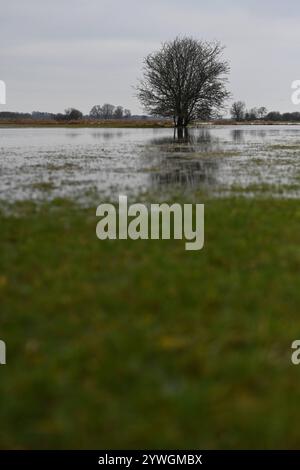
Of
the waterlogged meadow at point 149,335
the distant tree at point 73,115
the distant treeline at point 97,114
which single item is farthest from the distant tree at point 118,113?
the waterlogged meadow at point 149,335

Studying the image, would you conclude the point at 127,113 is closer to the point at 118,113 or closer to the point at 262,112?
the point at 118,113

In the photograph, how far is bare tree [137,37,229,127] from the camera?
2559 inches

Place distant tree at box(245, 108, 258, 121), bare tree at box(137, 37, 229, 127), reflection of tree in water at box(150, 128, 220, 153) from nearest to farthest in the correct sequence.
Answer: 1. reflection of tree in water at box(150, 128, 220, 153)
2. bare tree at box(137, 37, 229, 127)
3. distant tree at box(245, 108, 258, 121)

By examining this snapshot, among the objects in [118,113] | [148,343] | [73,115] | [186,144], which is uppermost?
[118,113]

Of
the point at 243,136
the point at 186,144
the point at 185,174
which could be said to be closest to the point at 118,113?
the point at 243,136

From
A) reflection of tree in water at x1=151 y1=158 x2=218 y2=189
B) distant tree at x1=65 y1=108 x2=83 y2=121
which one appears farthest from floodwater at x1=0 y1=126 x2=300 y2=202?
distant tree at x1=65 y1=108 x2=83 y2=121

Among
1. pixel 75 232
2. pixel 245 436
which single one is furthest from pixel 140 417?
pixel 75 232

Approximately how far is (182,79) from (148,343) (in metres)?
65.6

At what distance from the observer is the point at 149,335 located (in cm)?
480

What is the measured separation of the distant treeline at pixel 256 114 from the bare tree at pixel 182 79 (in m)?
83.0

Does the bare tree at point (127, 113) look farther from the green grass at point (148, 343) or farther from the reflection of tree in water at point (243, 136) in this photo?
the green grass at point (148, 343)

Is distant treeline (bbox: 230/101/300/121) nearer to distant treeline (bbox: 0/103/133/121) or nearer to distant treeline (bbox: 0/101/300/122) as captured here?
distant treeline (bbox: 0/101/300/122)

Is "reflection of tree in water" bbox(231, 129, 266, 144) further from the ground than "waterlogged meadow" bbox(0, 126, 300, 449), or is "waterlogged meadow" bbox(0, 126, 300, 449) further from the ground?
"reflection of tree in water" bbox(231, 129, 266, 144)
